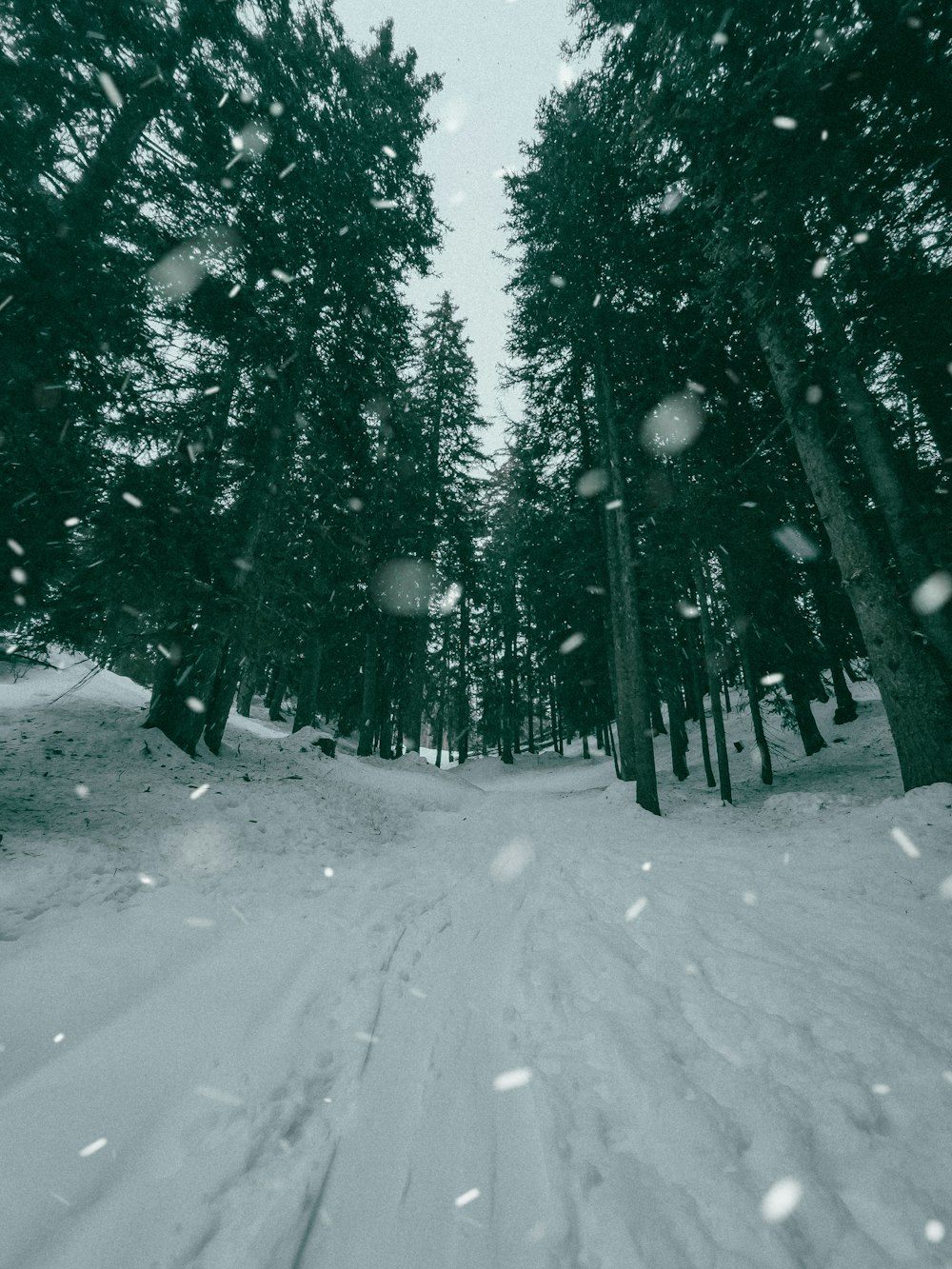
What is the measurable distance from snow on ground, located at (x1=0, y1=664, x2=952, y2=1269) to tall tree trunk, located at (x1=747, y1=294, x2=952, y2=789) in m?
0.64

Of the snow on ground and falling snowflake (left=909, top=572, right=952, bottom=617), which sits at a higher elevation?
falling snowflake (left=909, top=572, right=952, bottom=617)

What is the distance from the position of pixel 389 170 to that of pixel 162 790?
1238 centimetres

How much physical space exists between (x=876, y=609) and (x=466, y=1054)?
21.0ft

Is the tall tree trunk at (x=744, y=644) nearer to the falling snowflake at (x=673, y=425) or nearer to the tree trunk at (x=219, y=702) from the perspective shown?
the falling snowflake at (x=673, y=425)

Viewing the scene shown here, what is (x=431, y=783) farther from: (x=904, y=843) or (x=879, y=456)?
(x=879, y=456)

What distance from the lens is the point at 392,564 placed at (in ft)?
59.7

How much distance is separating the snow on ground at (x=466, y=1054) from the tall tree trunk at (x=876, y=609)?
0.64 metres

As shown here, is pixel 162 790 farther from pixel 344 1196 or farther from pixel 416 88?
pixel 416 88

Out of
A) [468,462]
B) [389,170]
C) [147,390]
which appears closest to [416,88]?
[389,170]

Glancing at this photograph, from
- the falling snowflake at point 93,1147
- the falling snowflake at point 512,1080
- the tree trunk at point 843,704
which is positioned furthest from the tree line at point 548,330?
the falling snowflake at point 512,1080

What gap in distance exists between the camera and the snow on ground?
1650mm

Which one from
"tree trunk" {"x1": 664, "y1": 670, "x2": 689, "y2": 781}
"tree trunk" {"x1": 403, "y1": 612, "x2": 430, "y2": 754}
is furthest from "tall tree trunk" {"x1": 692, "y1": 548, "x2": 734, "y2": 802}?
"tree trunk" {"x1": 403, "y1": 612, "x2": 430, "y2": 754}

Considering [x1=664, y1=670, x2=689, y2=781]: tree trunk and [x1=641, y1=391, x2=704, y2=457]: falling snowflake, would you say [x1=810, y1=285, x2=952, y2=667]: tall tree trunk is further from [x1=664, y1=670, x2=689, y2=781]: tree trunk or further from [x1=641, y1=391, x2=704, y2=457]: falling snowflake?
[x1=664, y1=670, x2=689, y2=781]: tree trunk

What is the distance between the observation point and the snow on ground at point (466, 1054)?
5.41ft
